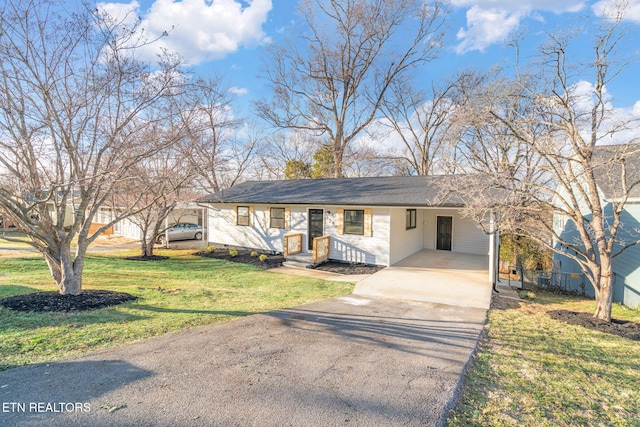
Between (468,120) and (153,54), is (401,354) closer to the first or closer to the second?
(468,120)

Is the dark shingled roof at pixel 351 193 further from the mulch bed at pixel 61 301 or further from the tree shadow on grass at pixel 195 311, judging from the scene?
the mulch bed at pixel 61 301

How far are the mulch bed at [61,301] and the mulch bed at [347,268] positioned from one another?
6325mm

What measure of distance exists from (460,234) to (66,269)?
45.0 feet

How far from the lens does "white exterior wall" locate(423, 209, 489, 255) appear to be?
13.6m

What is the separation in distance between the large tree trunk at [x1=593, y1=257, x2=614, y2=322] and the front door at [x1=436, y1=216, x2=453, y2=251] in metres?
8.12

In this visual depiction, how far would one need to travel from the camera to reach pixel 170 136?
274 inches

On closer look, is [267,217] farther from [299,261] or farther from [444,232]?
[444,232]

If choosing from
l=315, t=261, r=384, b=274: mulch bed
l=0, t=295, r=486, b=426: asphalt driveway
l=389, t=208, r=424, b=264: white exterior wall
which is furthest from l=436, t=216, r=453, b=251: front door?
l=0, t=295, r=486, b=426: asphalt driveway

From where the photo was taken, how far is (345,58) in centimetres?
2292

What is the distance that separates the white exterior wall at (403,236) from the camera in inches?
451

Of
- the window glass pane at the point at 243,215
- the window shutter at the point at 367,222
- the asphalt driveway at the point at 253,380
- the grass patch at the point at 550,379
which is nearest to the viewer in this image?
the asphalt driveway at the point at 253,380

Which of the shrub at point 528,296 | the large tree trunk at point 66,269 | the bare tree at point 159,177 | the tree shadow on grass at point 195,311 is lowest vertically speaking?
the shrub at point 528,296

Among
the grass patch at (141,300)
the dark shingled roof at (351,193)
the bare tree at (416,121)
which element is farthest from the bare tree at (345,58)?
the grass patch at (141,300)

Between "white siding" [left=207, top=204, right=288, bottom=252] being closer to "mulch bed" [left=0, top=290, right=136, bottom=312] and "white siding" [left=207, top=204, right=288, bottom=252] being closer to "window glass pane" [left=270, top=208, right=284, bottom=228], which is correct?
"window glass pane" [left=270, top=208, right=284, bottom=228]
